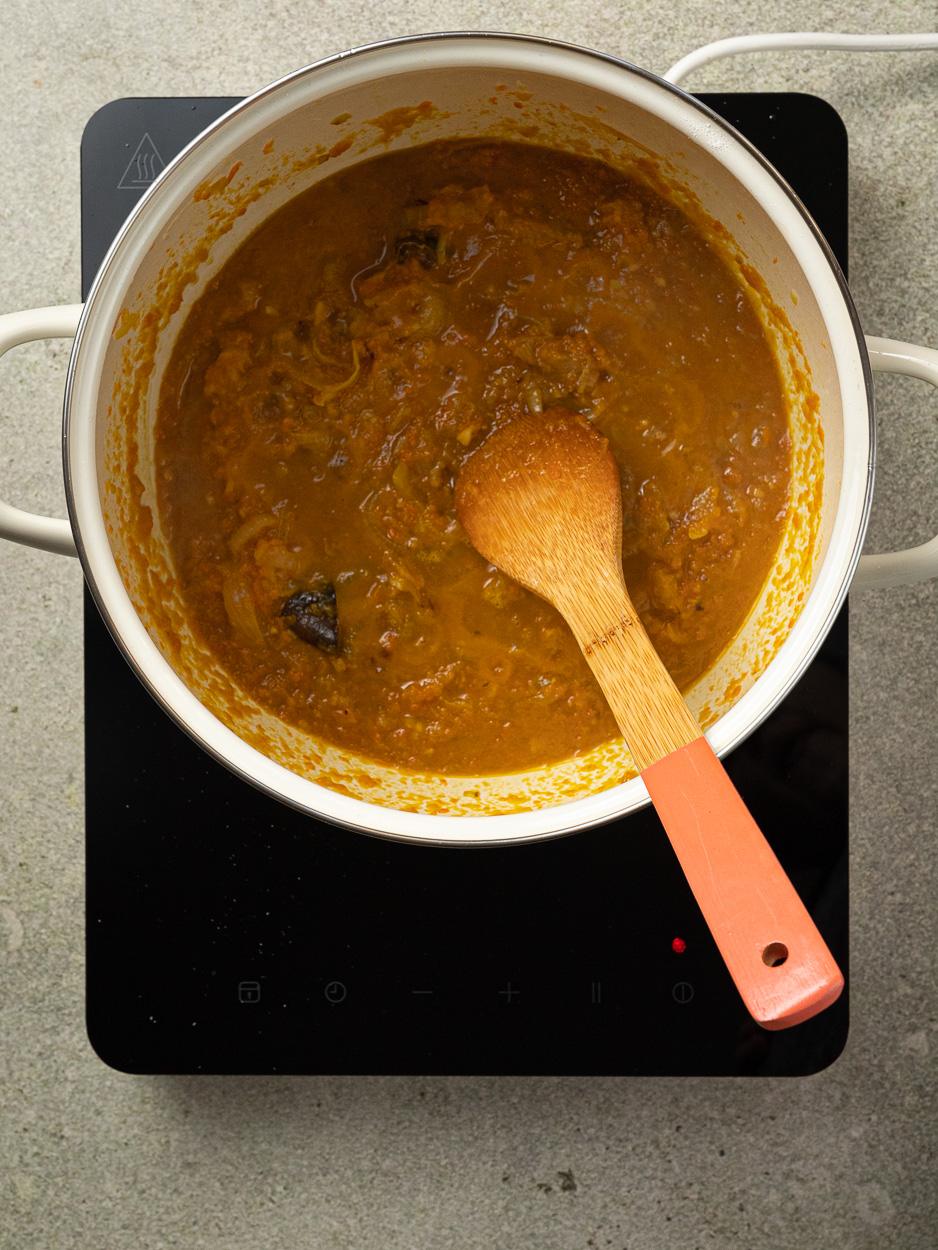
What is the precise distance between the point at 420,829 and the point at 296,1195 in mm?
676

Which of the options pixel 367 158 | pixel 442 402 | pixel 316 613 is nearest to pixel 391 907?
pixel 316 613

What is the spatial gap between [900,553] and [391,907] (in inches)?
28.6

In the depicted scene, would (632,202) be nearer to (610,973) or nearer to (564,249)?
(564,249)

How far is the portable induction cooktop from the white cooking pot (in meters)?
0.13

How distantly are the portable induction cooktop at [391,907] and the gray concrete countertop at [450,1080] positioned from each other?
0.11 meters

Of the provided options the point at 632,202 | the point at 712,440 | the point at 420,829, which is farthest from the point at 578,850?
the point at 632,202

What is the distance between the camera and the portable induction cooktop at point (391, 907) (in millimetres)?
1158

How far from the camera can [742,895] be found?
844 mm

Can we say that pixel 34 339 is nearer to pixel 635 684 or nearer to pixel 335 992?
pixel 635 684

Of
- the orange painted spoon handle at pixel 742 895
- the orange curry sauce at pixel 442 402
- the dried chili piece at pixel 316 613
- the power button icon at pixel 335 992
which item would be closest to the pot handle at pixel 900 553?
the orange curry sauce at pixel 442 402

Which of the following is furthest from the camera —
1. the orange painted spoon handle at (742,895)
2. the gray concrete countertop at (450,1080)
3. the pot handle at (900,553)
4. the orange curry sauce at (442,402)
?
the gray concrete countertop at (450,1080)

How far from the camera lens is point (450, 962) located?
1166 mm

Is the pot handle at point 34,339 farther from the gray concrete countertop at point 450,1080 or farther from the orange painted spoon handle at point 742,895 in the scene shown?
the orange painted spoon handle at point 742,895

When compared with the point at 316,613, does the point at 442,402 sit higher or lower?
higher
